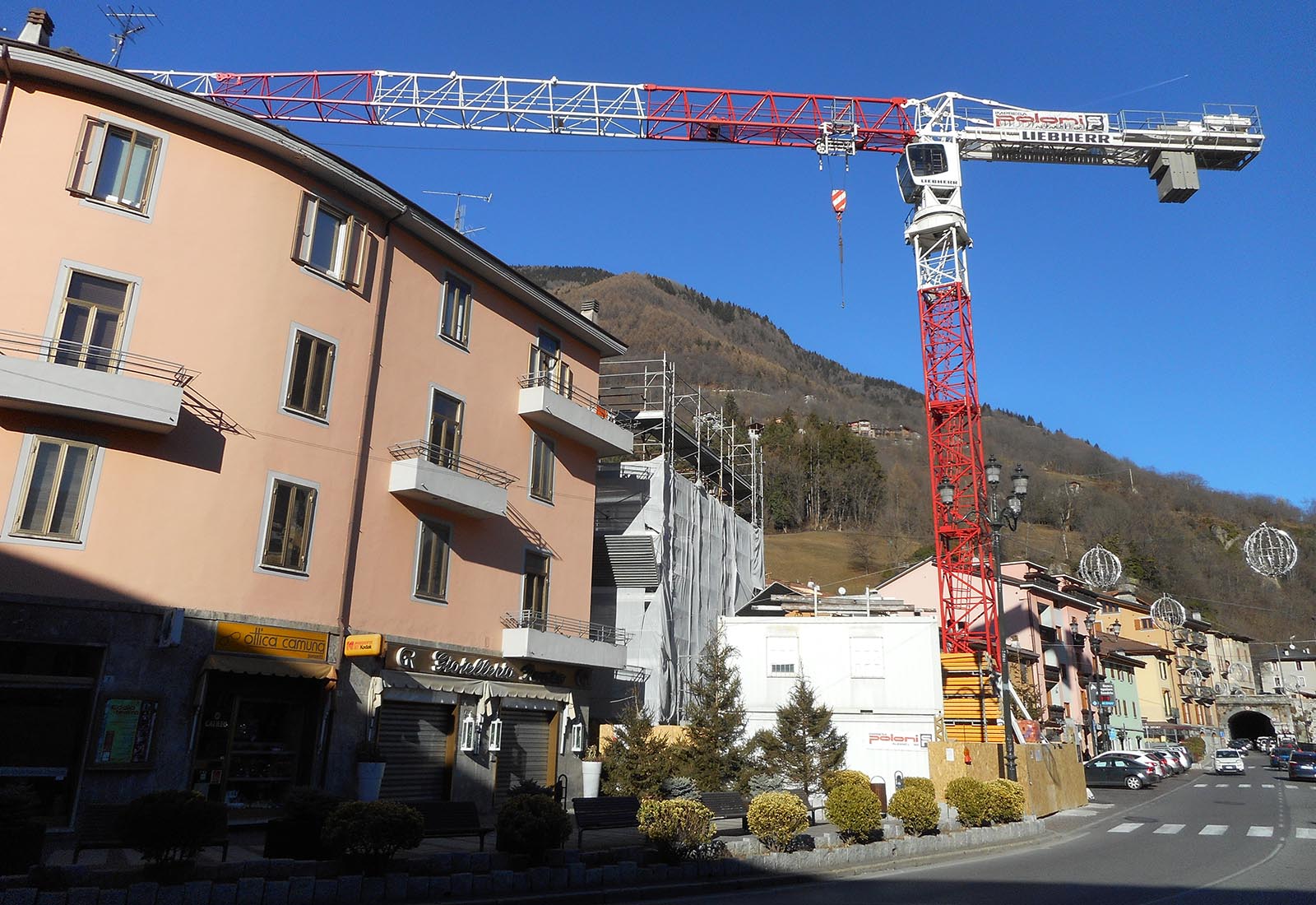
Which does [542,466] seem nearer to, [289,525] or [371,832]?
[289,525]

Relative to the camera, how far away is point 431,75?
4125 cm

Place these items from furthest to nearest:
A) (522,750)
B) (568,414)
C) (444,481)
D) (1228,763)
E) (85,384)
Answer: (1228,763) < (568,414) < (522,750) < (444,481) < (85,384)

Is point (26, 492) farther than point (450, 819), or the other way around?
point (26, 492)

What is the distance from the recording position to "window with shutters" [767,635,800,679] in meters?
34.8

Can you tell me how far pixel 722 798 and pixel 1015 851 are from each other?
21.1 ft

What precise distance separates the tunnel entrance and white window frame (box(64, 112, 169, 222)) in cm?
12569

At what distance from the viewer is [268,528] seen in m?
Answer: 18.0

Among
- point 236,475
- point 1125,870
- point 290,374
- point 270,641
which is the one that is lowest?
point 1125,870

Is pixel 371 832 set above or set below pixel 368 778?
below

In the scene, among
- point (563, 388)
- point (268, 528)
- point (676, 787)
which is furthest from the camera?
point (563, 388)

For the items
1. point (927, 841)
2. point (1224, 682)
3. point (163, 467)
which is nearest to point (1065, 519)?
point (1224, 682)

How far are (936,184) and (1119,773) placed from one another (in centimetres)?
2948

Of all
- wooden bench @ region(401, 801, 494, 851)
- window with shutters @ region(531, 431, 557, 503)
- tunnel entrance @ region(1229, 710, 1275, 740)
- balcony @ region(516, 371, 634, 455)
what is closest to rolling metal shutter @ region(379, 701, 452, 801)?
wooden bench @ region(401, 801, 494, 851)

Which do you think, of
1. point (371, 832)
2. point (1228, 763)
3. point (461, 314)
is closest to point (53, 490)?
point (371, 832)
